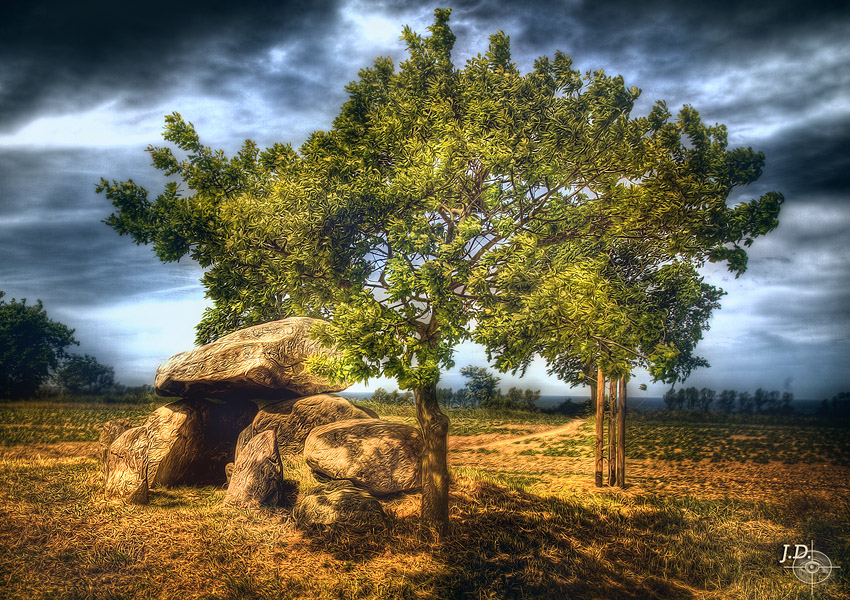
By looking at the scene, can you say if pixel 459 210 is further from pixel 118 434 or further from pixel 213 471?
pixel 118 434

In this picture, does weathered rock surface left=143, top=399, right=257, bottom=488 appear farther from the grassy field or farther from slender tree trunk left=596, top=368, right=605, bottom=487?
slender tree trunk left=596, top=368, right=605, bottom=487

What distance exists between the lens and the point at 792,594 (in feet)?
24.1

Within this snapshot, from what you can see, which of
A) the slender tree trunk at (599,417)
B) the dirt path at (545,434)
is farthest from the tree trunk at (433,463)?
the dirt path at (545,434)

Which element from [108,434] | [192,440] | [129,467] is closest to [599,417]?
[192,440]

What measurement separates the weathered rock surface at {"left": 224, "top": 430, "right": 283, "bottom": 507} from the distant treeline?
381 inches

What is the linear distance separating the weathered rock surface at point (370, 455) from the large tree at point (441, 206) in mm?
1636

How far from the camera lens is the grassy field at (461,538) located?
23.7ft

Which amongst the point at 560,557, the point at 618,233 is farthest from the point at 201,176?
the point at 560,557

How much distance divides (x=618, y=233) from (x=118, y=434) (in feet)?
39.7

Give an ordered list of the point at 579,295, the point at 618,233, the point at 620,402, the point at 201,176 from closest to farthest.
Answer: the point at 579,295 < the point at 618,233 < the point at 201,176 < the point at 620,402

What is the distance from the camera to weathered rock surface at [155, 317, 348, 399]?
445 inches

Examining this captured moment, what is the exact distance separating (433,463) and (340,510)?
73.9 inches

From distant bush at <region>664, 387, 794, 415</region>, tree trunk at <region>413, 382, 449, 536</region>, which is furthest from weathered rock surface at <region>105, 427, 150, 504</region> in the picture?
distant bush at <region>664, 387, 794, 415</region>

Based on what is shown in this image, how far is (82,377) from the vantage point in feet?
49.1
